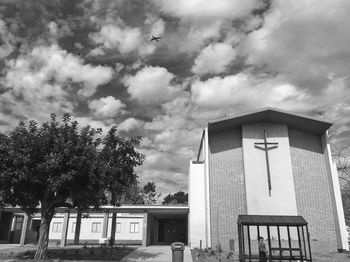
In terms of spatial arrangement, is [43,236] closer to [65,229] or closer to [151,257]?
[151,257]

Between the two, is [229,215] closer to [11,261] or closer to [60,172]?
[60,172]

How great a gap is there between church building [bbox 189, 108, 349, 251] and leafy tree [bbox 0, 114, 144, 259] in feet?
30.8

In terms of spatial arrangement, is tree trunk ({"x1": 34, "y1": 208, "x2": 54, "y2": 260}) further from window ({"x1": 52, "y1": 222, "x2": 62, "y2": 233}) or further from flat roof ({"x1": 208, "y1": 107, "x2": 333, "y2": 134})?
window ({"x1": 52, "y1": 222, "x2": 62, "y2": 233})

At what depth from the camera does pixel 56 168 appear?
60.1 ft

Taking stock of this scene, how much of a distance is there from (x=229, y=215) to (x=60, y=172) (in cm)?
1454

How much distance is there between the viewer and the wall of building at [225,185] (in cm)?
2641

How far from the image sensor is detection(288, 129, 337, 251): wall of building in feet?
85.0

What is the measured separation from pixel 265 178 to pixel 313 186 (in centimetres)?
415

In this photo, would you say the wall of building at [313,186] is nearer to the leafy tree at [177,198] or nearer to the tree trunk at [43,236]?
the tree trunk at [43,236]

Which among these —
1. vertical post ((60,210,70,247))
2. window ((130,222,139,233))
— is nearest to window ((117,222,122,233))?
window ((130,222,139,233))

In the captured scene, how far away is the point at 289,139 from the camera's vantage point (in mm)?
28625

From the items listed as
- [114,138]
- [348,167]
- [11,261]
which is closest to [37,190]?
[11,261]

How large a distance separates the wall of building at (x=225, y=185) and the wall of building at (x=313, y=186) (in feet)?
15.4

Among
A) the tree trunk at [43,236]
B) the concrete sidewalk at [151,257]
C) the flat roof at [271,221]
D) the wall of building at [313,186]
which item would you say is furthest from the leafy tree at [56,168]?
the wall of building at [313,186]
